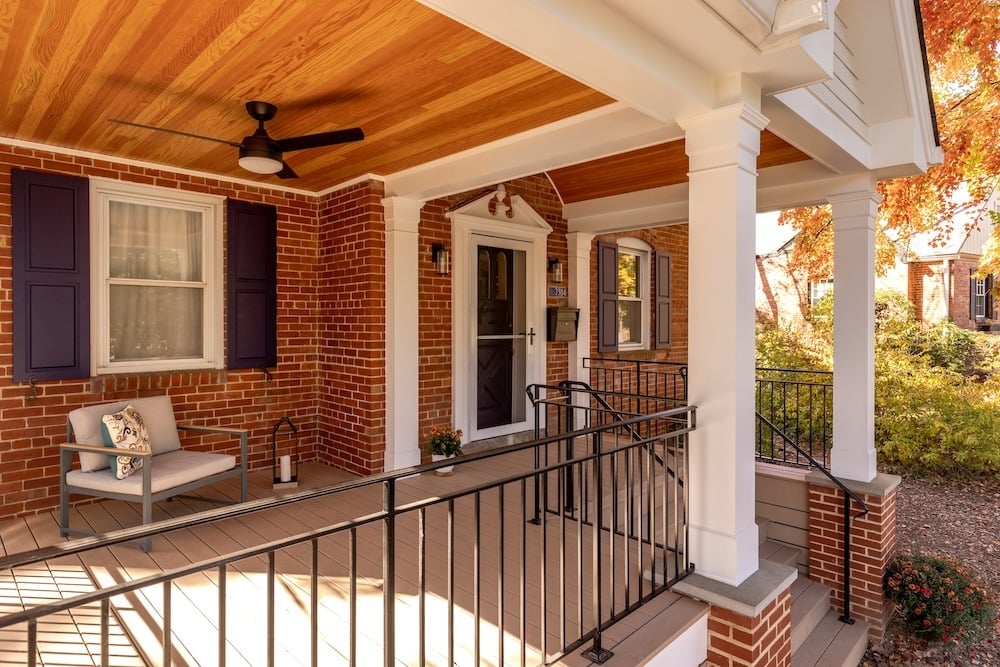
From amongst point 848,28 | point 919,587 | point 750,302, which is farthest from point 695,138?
point 919,587

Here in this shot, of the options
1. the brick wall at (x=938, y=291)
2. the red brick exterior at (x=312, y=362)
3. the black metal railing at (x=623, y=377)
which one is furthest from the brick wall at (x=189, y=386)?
the brick wall at (x=938, y=291)

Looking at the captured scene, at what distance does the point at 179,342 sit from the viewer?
14.5 feet

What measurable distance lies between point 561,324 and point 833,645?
3.50 m

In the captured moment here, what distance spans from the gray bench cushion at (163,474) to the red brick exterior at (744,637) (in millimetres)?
3053

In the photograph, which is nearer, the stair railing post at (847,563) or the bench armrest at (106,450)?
the bench armrest at (106,450)

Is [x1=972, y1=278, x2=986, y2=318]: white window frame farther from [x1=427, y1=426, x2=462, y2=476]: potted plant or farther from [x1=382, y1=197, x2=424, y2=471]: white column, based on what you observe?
[x1=382, y1=197, x2=424, y2=471]: white column

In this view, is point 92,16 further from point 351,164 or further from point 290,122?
point 351,164

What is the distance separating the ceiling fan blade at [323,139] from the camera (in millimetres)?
2826

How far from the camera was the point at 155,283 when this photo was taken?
14.0 feet

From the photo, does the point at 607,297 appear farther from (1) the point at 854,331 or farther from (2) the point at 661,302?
(1) the point at 854,331

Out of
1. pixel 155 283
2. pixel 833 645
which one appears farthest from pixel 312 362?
pixel 833 645

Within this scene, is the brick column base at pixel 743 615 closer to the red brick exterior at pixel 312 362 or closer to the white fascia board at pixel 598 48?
the white fascia board at pixel 598 48

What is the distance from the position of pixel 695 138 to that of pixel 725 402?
1.24m

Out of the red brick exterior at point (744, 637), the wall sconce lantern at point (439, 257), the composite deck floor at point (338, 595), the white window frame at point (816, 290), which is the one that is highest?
the white window frame at point (816, 290)
